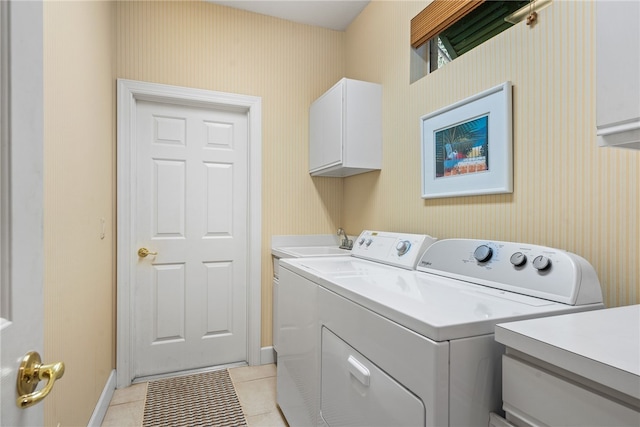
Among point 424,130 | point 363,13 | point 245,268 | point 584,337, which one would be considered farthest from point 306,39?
point 584,337

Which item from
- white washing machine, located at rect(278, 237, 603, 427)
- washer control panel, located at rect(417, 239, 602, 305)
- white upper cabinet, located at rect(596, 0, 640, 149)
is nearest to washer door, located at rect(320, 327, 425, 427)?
white washing machine, located at rect(278, 237, 603, 427)

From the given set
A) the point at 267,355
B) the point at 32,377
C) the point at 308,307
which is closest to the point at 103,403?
the point at 267,355

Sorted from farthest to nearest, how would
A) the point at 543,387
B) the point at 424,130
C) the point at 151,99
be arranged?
1. the point at 151,99
2. the point at 424,130
3. the point at 543,387

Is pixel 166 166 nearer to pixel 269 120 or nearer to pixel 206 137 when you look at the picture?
pixel 206 137

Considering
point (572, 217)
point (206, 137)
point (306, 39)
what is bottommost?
point (572, 217)

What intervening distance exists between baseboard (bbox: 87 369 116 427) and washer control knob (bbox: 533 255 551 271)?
2115 mm

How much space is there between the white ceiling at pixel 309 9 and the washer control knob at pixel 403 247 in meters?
1.88

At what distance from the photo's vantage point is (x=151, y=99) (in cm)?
248

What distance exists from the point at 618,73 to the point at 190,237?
2499mm

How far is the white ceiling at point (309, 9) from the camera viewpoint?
8.44 ft

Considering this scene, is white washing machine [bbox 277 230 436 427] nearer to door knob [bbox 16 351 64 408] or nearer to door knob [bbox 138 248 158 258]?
door knob [bbox 16 351 64 408]

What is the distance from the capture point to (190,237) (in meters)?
2.58

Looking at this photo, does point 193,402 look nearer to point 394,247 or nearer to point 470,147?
point 394,247

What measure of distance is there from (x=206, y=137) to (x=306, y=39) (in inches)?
46.4
